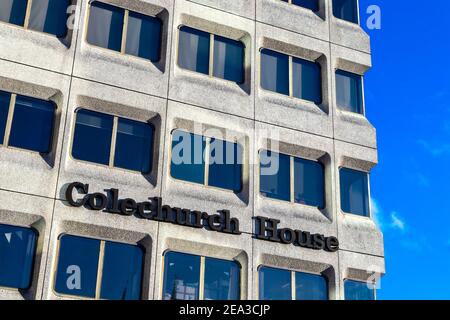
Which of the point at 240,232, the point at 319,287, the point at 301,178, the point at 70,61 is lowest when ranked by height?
the point at 319,287

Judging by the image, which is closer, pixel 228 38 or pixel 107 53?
pixel 107 53

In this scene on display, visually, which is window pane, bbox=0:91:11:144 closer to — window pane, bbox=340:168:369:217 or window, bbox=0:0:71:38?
window, bbox=0:0:71:38

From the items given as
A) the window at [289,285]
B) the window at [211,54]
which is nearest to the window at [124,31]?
the window at [211,54]

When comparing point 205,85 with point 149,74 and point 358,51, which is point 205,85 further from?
point 358,51

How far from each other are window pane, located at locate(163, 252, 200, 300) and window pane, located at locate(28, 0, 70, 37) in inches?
321

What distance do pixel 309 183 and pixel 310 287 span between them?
148 inches

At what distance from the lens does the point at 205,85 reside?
2298 centimetres

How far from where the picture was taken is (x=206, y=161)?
22281 mm

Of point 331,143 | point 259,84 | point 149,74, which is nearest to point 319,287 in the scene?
point 331,143

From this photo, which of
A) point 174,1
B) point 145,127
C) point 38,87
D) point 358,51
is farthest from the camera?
point 358,51

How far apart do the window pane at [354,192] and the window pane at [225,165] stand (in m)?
4.31

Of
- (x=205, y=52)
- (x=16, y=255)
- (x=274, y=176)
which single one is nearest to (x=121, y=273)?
(x=16, y=255)

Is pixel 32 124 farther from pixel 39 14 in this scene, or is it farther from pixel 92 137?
pixel 39 14

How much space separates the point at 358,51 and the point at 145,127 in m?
9.95
